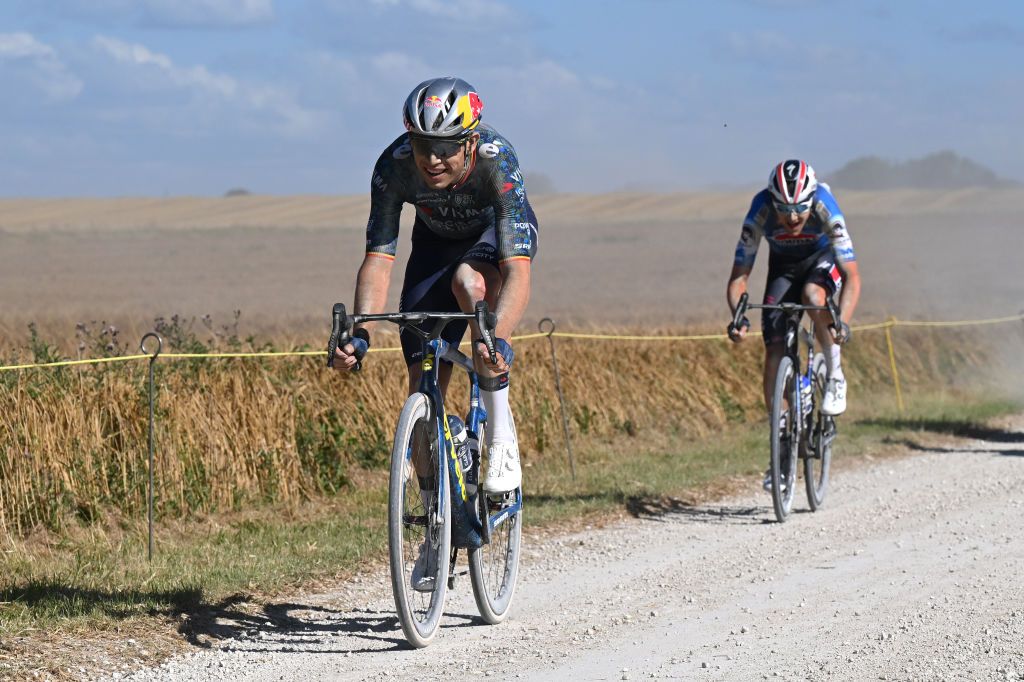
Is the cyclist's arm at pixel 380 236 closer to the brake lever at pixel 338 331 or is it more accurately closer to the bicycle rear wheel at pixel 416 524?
the brake lever at pixel 338 331

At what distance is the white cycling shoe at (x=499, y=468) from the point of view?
616 centimetres


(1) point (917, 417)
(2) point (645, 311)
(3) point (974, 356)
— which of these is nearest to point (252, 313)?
(2) point (645, 311)

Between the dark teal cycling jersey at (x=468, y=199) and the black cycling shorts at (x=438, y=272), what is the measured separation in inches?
2.7

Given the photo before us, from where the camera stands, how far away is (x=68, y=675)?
5.48 metres

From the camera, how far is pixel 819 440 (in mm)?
10148

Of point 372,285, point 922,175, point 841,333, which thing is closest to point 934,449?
point 841,333

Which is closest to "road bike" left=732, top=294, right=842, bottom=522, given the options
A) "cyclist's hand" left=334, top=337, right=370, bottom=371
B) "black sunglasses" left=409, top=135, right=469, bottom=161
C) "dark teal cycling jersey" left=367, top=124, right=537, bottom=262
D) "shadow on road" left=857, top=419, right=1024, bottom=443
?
"dark teal cycling jersey" left=367, top=124, right=537, bottom=262

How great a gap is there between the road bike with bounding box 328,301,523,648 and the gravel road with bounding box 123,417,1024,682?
274 mm

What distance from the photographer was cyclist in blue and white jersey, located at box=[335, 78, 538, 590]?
5.76 meters

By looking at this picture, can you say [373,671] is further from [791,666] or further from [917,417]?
[917,417]

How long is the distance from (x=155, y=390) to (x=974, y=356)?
15.6 m

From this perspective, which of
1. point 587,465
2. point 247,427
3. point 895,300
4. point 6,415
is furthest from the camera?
point 895,300

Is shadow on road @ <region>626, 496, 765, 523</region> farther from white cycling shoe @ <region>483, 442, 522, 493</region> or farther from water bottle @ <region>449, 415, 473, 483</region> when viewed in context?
water bottle @ <region>449, 415, 473, 483</region>

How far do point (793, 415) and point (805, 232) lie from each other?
137 centimetres
